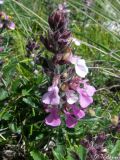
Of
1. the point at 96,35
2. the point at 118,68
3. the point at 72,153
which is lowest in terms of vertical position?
the point at 96,35

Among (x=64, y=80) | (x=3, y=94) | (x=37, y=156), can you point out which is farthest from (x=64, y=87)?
(x=3, y=94)

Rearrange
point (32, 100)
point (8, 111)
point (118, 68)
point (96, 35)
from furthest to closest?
point (96, 35) < point (118, 68) < point (8, 111) < point (32, 100)

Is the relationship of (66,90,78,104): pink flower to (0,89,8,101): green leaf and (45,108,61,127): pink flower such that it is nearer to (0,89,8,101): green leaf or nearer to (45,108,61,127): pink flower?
(45,108,61,127): pink flower

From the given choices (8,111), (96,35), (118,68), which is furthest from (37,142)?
(96,35)

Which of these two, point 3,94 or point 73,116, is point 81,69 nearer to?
point 73,116

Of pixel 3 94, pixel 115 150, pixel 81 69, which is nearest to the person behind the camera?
pixel 81 69

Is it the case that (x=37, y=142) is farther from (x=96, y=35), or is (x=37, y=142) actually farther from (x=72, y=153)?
(x=96, y=35)

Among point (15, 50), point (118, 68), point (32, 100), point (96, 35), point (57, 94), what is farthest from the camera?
point (96, 35)

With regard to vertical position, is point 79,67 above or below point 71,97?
above
